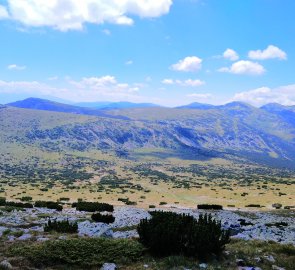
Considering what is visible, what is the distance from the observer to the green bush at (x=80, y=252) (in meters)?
13.1

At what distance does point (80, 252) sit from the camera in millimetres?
13594

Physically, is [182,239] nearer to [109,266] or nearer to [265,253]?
[109,266]

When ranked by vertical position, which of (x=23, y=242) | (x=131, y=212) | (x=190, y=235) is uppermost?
(x=190, y=235)

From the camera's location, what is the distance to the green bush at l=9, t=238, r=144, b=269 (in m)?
13.1

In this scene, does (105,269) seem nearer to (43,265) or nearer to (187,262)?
(43,265)

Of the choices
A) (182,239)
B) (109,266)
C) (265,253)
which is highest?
(182,239)

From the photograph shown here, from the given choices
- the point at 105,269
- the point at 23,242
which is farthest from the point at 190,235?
A: the point at 23,242

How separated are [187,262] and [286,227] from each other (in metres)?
17.8

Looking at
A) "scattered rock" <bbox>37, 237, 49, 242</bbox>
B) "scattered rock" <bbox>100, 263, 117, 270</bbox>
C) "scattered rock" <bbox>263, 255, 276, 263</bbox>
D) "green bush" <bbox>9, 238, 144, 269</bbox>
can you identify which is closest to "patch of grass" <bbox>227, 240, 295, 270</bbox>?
"scattered rock" <bbox>263, 255, 276, 263</bbox>

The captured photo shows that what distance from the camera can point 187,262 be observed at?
13.5m

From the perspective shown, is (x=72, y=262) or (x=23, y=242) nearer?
(x=72, y=262)

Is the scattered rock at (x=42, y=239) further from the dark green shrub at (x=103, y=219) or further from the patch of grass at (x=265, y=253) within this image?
the dark green shrub at (x=103, y=219)

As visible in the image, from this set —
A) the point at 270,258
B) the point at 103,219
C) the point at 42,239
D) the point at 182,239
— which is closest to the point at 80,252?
the point at 42,239

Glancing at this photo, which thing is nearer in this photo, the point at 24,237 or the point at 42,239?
the point at 42,239
